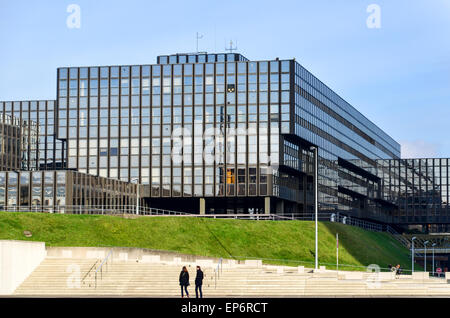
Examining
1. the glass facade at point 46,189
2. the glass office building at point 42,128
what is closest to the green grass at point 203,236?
the glass facade at point 46,189

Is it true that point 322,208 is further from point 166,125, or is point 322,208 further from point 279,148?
point 166,125

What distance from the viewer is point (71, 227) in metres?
74.0

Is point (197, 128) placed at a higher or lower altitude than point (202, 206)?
higher

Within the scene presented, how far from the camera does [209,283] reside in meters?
49.7

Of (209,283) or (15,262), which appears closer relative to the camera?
(15,262)

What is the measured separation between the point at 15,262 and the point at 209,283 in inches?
452

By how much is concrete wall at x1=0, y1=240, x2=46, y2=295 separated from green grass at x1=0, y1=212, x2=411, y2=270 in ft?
50.6

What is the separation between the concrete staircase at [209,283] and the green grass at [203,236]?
16912mm

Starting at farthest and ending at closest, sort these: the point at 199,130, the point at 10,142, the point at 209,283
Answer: the point at 10,142 → the point at 199,130 → the point at 209,283

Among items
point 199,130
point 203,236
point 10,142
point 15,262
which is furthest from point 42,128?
point 15,262

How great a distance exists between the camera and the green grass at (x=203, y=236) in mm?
71750

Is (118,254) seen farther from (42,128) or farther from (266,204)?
(42,128)

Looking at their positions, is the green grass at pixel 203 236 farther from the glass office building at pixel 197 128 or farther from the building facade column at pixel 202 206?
the building facade column at pixel 202 206

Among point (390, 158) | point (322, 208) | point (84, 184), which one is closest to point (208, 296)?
point (84, 184)
